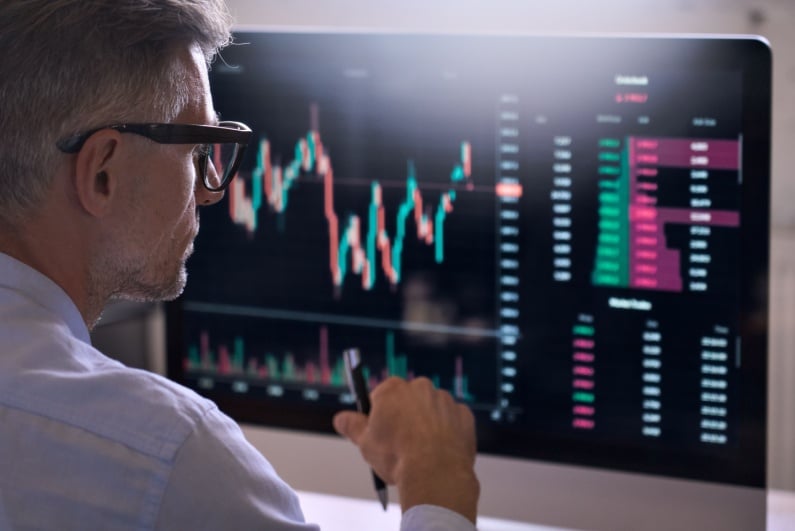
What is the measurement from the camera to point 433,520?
0.79 meters

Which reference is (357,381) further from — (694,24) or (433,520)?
(694,24)

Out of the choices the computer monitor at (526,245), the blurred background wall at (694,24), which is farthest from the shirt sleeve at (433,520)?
the blurred background wall at (694,24)

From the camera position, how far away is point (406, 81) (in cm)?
104

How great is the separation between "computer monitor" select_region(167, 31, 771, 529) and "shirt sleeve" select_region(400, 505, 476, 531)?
256mm

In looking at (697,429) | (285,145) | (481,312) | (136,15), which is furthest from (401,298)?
(136,15)

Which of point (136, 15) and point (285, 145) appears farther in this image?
point (285, 145)

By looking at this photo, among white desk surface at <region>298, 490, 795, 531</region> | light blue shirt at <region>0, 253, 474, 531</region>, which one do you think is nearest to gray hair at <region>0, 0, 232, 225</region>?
light blue shirt at <region>0, 253, 474, 531</region>

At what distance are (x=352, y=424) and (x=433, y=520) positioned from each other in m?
0.19

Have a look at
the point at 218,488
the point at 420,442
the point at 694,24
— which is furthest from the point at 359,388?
the point at 694,24

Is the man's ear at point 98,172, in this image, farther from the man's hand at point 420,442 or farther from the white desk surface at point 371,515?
the white desk surface at point 371,515

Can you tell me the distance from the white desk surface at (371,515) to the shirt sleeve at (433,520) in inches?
12.0

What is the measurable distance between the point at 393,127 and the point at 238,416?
0.36 metres

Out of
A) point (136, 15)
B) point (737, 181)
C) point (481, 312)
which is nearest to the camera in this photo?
point (136, 15)

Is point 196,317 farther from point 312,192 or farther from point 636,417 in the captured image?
point 636,417
